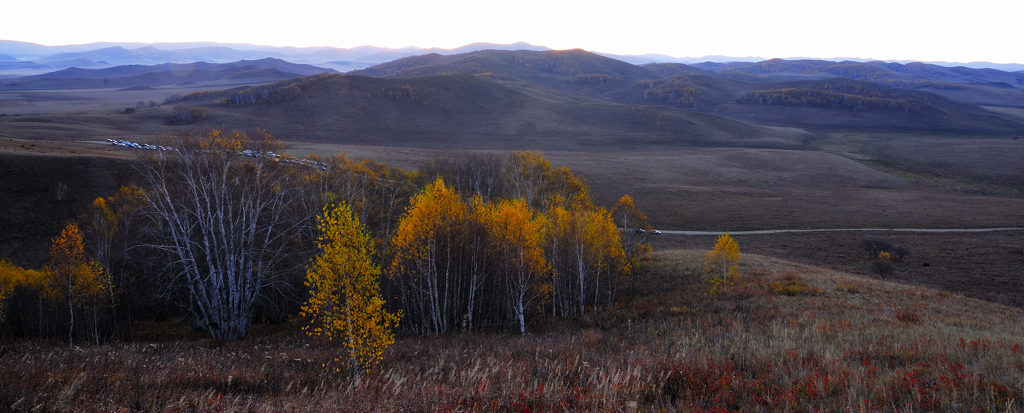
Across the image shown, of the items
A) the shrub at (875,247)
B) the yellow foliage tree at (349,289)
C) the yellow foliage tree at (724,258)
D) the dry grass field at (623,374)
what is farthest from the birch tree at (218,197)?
the shrub at (875,247)

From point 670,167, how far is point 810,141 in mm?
76555

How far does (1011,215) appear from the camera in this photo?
61125mm

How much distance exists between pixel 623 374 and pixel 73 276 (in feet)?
98.4

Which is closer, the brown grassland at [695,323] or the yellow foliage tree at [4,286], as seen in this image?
the brown grassland at [695,323]

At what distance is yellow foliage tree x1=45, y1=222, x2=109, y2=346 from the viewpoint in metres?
24.8

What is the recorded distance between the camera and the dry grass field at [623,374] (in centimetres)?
682

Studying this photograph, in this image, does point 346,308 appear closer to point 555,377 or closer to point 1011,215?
point 555,377

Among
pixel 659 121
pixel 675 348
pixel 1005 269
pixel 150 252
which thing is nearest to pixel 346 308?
pixel 675 348

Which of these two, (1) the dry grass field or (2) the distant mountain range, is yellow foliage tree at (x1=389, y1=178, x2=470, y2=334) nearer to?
(1) the dry grass field

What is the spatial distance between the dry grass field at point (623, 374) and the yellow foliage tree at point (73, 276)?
13.5m

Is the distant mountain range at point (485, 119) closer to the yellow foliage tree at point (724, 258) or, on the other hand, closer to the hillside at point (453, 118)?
the hillside at point (453, 118)

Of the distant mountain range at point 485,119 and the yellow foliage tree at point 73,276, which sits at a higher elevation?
the distant mountain range at point 485,119

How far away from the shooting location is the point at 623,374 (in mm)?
8617

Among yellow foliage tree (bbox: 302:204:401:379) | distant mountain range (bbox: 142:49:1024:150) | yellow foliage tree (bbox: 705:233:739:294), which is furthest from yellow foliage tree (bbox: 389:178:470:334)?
distant mountain range (bbox: 142:49:1024:150)
